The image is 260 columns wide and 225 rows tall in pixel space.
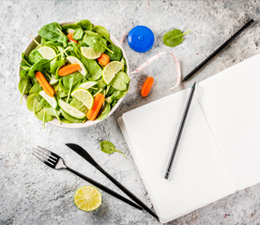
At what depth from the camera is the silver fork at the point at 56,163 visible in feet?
3.39

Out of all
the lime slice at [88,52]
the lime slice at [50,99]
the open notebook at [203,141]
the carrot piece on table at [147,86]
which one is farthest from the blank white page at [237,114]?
the lime slice at [50,99]

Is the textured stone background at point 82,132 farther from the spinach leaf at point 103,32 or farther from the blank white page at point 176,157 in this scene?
the spinach leaf at point 103,32

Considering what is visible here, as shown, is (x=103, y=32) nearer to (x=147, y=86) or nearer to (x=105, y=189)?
(x=147, y=86)

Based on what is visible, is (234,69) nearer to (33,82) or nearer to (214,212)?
(214,212)

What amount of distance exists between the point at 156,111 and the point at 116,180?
0.30m

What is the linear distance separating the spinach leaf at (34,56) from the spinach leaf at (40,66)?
2 cm

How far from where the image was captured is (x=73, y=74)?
34.8 inches

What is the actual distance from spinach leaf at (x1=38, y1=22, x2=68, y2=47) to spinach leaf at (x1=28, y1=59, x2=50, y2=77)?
0.27 feet

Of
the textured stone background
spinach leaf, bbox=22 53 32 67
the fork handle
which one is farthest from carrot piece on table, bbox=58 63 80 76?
the fork handle

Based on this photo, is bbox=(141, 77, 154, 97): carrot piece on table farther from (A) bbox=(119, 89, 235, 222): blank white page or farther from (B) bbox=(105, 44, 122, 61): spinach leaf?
(B) bbox=(105, 44, 122, 61): spinach leaf

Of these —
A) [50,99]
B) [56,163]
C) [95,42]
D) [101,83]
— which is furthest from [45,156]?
[95,42]

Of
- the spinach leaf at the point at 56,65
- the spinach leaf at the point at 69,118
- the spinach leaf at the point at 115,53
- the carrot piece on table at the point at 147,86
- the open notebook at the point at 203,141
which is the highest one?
the spinach leaf at the point at 56,65

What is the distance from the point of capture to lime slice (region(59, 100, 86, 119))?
0.87 m

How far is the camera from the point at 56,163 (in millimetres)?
1037
